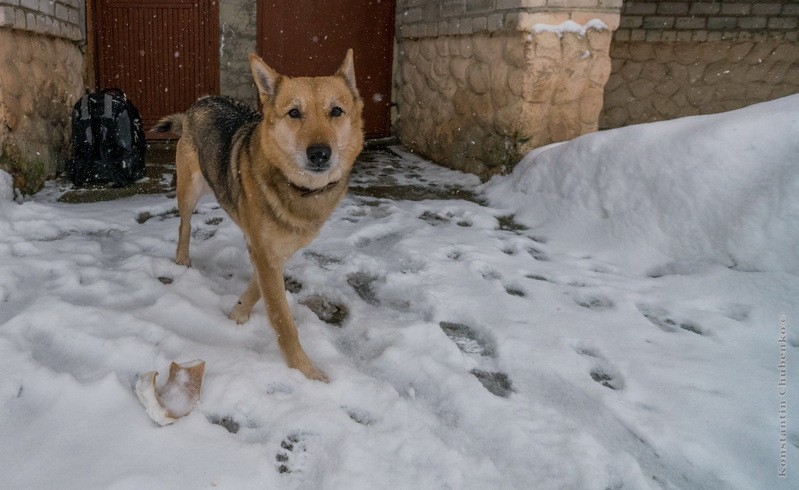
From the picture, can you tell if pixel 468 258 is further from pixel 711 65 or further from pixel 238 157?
pixel 711 65

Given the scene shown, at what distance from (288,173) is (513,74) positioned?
10.7ft

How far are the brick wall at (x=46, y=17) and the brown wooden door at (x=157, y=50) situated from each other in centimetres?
51

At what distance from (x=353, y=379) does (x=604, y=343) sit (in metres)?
1.18

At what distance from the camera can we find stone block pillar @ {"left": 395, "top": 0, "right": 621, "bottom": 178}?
15.4ft

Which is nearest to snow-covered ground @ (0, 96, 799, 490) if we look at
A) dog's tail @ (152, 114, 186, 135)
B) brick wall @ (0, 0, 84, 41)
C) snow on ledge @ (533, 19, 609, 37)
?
dog's tail @ (152, 114, 186, 135)

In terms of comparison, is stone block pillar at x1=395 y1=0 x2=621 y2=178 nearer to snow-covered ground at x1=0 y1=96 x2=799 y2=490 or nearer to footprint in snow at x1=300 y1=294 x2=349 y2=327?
snow-covered ground at x1=0 y1=96 x2=799 y2=490

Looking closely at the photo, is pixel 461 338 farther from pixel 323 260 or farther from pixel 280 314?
pixel 323 260

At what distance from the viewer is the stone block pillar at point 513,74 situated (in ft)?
15.4

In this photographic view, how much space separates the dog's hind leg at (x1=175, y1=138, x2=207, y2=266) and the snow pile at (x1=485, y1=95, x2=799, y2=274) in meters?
2.54

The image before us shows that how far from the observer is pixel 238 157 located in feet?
8.66

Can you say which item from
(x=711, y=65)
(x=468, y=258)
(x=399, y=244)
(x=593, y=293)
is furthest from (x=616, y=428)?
(x=711, y=65)

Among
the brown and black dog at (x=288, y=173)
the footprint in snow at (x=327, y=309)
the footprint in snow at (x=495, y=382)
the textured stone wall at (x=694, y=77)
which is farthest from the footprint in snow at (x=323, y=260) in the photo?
the textured stone wall at (x=694, y=77)

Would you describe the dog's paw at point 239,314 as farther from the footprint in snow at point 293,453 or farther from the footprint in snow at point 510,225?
the footprint in snow at point 510,225

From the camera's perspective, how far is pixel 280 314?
88.1 inches
